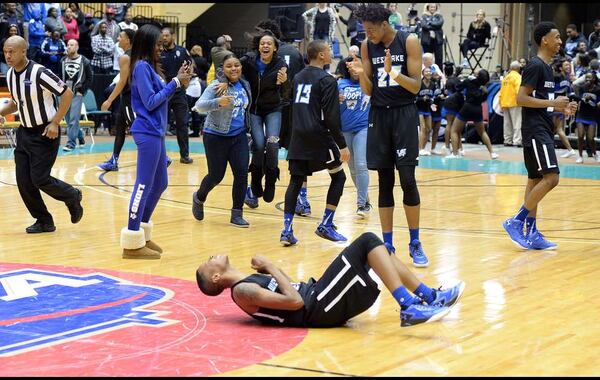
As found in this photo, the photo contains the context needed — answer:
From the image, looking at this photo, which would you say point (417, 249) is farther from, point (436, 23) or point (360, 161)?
point (436, 23)

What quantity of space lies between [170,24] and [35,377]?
2577 centimetres

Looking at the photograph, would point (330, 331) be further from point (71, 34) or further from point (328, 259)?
point (71, 34)

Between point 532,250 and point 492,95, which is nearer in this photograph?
point 532,250

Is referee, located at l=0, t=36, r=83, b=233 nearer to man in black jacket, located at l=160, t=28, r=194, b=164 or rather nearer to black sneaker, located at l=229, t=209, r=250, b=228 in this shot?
black sneaker, located at l=229, t=209, r=250, b=228

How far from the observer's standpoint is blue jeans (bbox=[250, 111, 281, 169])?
1166cm

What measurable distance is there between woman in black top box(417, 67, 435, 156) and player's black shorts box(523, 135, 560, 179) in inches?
414

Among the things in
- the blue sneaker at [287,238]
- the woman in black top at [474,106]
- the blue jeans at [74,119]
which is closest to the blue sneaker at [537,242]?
the blue sneaker at [287,238]

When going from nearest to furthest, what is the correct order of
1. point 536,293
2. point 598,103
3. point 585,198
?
point 536,293
point 585,198
point 598,103

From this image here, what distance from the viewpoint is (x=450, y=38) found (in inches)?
1217

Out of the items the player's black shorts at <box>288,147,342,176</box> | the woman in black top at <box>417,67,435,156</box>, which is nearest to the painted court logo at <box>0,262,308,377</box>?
the player's black shorts at <box>288,147,342,176</box>

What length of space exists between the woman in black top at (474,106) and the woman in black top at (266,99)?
823 centimetres

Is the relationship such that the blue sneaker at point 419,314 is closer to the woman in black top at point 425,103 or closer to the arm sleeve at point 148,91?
the arm sleeve at point 148,91

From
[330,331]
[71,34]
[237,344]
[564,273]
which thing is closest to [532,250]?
[564,273]

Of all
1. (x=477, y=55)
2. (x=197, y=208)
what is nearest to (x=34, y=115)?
(x=197, y=208)
